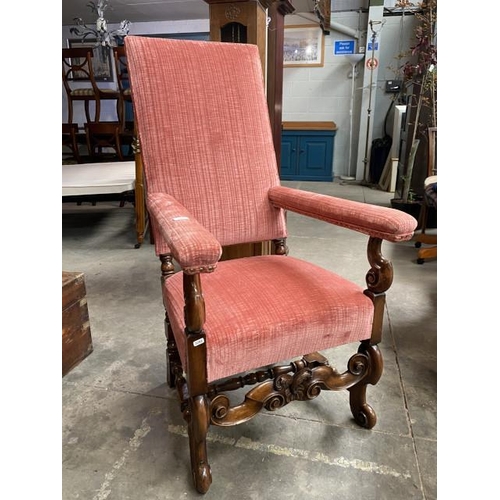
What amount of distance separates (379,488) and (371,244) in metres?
0.62

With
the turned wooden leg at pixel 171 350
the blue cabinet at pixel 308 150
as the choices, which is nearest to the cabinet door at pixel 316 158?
the blue cabinet at pixel 308 150

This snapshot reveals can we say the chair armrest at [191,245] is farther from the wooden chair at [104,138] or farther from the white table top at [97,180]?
the wooden chair at [104,138]

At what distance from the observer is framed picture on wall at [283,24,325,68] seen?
5.56 meters

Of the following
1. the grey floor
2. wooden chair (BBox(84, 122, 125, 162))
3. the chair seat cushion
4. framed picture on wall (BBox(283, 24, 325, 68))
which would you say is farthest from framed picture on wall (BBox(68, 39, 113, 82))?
the chair seat cushion

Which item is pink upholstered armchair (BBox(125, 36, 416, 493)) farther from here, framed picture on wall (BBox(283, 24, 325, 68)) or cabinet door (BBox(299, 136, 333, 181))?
framed picture on wall (BBox(283, 24, 325, 68))

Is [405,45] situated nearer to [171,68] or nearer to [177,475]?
[171,68]

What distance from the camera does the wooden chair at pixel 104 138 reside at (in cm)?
445

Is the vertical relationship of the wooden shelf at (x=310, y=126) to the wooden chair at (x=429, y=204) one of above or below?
above

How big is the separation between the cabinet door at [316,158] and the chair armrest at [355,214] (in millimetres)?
4625

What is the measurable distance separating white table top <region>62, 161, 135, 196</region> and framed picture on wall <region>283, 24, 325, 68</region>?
347 cm

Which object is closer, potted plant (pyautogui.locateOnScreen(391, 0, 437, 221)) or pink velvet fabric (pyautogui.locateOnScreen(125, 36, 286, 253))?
pink velvet fabric (pyautogui.locateOnScreen(125, 36, 286, 253))

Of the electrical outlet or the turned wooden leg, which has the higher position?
the electrical outlet

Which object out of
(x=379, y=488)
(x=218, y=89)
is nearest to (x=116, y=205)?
(x=218, y=89)

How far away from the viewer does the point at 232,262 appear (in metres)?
1.20
